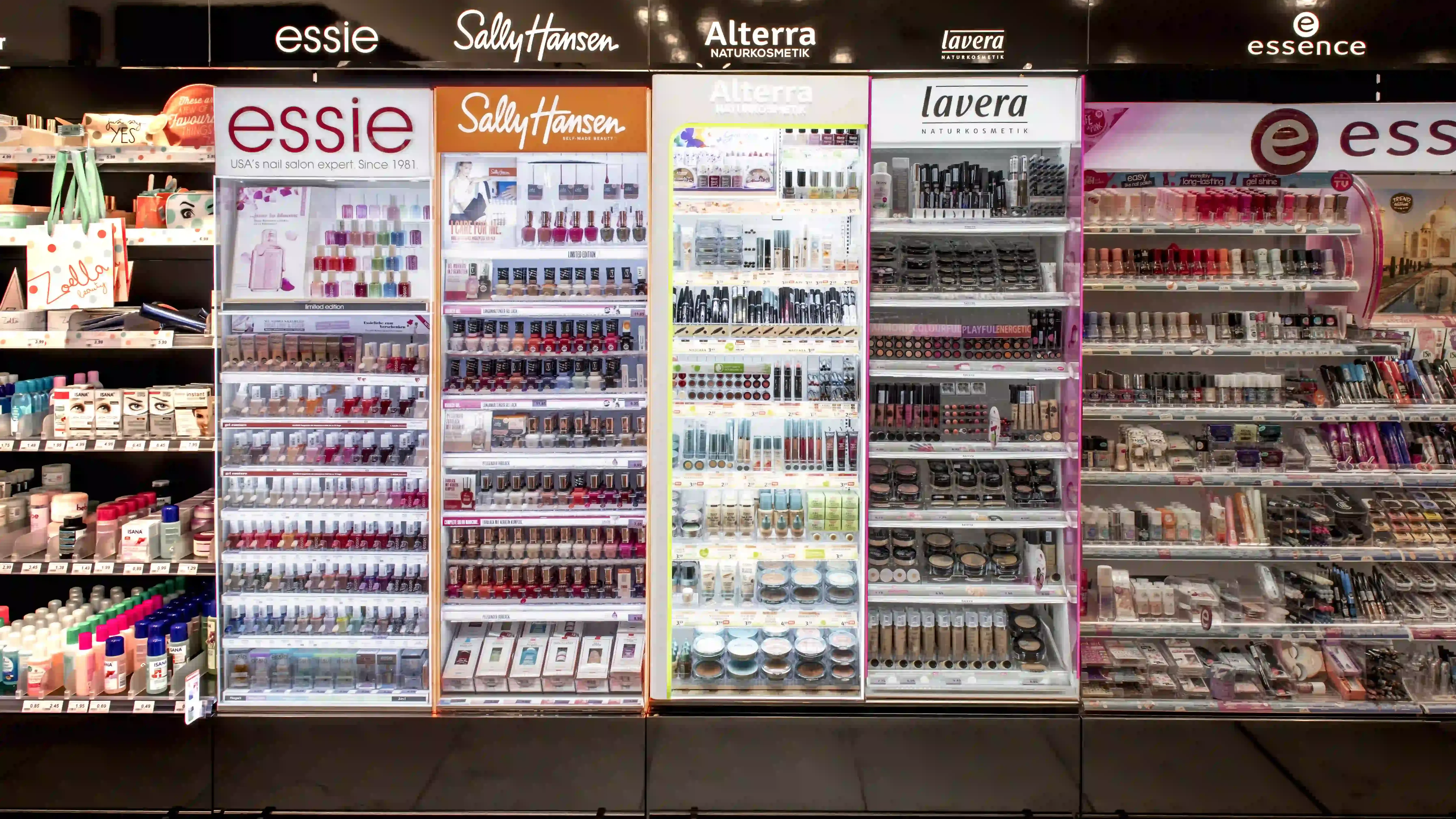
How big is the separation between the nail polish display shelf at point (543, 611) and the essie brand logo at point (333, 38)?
8.07 feet

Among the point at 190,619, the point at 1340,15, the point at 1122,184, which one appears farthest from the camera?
the point at 1122,184

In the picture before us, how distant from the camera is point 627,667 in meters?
3.74

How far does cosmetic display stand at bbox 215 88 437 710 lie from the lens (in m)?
3.57

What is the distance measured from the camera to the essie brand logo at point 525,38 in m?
3.49

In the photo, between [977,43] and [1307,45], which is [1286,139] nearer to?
[1307,45]

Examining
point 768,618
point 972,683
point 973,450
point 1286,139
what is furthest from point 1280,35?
point 768,618

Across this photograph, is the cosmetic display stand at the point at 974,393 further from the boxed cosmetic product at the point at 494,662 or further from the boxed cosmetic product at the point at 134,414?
the boxed cosmetic product at the point at 134,414

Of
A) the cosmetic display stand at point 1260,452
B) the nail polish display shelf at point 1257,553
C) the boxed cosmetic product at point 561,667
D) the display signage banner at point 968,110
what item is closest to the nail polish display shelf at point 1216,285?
the cosmetic display stand at point 1260,452

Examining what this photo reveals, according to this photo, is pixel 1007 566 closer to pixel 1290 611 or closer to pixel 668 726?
pixel 1290 611

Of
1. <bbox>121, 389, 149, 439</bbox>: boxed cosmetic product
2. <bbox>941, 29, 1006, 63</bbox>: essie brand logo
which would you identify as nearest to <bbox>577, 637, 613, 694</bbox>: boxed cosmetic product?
<bbox>121, 389, 149, 439</bbox>: boxed cosmetic product

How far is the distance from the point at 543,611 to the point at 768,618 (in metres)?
1.03

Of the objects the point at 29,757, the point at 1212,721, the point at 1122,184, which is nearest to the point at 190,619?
the point at 29,757

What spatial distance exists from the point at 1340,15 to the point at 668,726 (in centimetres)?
420

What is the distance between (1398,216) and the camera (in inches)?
162
